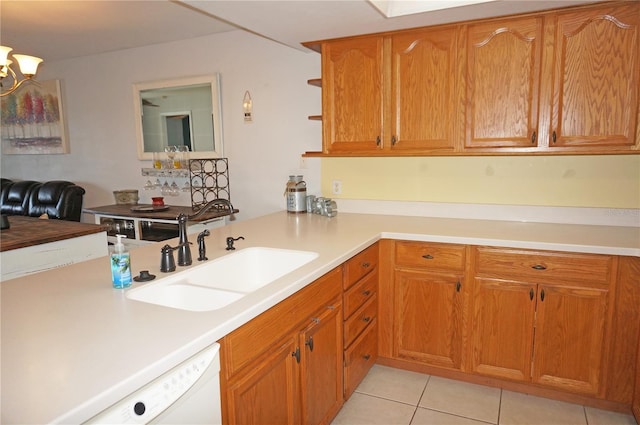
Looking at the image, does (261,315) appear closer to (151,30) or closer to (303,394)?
(303,394)

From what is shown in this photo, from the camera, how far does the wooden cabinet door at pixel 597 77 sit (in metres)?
2.09

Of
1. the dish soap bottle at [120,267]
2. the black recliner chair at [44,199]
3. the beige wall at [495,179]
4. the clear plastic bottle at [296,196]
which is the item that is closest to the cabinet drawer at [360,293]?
the beige wall at [495,179]

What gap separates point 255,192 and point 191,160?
24.1 inches

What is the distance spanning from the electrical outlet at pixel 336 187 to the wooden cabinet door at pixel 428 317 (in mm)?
927

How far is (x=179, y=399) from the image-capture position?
103 centimetres

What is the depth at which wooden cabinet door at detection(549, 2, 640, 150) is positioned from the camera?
82.4 inches

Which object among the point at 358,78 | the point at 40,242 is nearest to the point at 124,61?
the point at 40,242

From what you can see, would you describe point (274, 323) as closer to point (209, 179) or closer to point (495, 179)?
point (495, 179)

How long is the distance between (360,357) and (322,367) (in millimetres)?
526

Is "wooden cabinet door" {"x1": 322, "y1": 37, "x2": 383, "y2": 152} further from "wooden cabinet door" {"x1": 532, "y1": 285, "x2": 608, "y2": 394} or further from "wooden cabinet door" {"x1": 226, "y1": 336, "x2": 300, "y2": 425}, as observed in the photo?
"wooden cabinet door" {"x1": 226, "y1": 336, "x2": 300, "y2": 425}

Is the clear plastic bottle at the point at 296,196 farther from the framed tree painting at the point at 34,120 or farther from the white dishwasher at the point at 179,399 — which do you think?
the framed tree painting at the point at 34,120

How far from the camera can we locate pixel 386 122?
2.63 metres

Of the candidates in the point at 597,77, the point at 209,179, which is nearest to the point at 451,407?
the point at 597,77

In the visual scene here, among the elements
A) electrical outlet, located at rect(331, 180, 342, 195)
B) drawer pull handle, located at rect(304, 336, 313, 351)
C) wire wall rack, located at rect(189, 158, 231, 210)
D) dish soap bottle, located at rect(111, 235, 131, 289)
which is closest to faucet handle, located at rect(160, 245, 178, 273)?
dish soap bottle, located at rect(111, 235, 131, 289)
